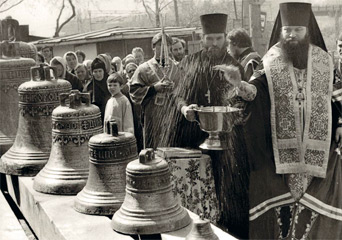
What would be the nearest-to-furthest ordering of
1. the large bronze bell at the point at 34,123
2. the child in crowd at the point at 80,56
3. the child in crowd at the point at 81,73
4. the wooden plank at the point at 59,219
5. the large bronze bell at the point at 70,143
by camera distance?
the wooden plank at the point at 59,219
the large bronze bell at the point at 70,143
the large bronze bell at the point at 34,123
the child in crowd at the point at 81,73
the child in crowd at the point at 80,56

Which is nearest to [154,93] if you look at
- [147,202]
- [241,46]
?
[241,46]

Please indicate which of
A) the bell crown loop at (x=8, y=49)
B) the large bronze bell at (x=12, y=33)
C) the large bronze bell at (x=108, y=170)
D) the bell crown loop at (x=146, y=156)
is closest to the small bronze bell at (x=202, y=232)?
the bell crown loop at (x=146, y=156)

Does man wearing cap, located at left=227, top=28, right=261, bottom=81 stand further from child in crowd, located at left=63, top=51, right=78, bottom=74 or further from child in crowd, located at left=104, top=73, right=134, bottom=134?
child in crowd, located at left=63, top=51, right=78, bottom=74

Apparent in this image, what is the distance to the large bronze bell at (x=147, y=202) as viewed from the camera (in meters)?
3.16

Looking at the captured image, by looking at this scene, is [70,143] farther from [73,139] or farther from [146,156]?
[146,156]

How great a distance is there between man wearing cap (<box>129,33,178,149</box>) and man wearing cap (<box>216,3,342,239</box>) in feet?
2.88

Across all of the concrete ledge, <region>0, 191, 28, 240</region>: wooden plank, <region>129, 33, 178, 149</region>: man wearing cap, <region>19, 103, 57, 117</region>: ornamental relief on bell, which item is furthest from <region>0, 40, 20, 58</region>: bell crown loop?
<region>0, 191, 28, 240</region>: wooden plank

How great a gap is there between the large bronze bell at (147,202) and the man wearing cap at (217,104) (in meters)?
1.51

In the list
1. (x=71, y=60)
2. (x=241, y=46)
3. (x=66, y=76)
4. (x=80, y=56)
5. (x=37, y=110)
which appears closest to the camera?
(x=37, y=110)

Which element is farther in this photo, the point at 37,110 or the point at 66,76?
the point at 66,76

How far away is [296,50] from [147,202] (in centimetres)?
203

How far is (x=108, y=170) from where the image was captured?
356cm

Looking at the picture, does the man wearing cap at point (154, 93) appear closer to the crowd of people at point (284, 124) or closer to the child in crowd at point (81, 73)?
the crowd of people at point (284, 124)

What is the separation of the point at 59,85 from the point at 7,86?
3.86 ft
